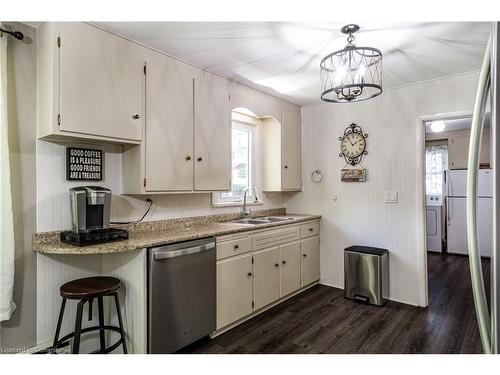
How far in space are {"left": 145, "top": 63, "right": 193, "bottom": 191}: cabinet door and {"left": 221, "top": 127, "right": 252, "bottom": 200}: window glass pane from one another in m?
0.96

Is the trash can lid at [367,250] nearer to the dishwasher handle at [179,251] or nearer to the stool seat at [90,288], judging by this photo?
the dishwasher handle at [179,251]

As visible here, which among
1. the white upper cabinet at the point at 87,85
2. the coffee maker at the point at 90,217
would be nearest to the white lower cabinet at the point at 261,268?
the coffee maker at the point at 90,217

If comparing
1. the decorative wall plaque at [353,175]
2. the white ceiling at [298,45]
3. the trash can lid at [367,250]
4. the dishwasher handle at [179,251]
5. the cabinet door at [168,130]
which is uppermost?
the white ceiling at [298,45]

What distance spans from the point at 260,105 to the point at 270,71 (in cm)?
62

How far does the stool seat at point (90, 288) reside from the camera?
174cm

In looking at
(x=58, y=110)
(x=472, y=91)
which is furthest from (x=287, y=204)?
(x=58, y=110)

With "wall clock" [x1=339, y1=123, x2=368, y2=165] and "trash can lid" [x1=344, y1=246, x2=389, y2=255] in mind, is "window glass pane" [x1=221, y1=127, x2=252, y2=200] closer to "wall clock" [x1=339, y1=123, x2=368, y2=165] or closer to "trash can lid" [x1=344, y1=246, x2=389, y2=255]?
"wall clock" [x1=339, y1=123, x2=368, y2=165]

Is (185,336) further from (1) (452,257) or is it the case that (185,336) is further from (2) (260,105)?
(1) (452,257)

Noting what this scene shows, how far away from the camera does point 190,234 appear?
228 centimetres

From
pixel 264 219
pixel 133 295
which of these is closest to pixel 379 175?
pixel 264 219

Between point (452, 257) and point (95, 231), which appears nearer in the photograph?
point (95, 231)

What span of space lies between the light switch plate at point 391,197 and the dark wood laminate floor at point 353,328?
108 centimetres

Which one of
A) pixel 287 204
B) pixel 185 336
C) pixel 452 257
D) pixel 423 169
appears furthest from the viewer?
pixel 452 257

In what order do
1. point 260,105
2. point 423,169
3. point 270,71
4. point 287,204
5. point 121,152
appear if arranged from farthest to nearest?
point 287,204 < point 260,105 < point 423,169 < point 270,71 < point 121,152
